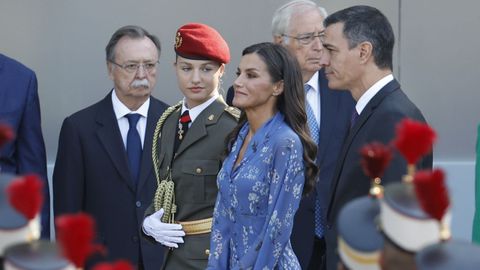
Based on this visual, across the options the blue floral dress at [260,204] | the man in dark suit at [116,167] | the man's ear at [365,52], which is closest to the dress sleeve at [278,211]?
the blue floral dress at [260,204]

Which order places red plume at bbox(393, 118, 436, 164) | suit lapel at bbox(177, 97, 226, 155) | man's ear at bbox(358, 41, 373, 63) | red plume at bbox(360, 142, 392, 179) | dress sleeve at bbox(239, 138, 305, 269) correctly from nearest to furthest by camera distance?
red plume at bbox(393, 118, 436, 164) → red plume at bbox(360, 142, 392, 179) → dress sleeve at bbox(239, 138, 305, 269) → man's ear at bbox(358, 41, 373, 63) → suit lapel at bbox(177, 97, 226, 155)

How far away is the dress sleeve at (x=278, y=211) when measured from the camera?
166 inches

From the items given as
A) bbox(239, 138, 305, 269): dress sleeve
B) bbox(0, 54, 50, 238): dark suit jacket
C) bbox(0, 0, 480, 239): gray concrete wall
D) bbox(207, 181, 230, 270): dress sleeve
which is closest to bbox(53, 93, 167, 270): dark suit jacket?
bbox(0, 54, 50, 238): dark suit jacket

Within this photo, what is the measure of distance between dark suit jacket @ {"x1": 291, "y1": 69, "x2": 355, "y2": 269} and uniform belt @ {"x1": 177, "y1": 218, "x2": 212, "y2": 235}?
21.3 inches

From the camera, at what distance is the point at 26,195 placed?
2.26 m

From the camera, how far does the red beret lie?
16.6ft

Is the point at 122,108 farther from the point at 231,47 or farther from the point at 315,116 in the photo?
the point at 231,47

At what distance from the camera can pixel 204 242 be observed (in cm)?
475

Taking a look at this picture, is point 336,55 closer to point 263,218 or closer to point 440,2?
point 263,218

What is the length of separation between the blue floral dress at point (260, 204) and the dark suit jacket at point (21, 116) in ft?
4.36

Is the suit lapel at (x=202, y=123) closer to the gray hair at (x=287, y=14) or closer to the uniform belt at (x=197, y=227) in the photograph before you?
the uniform belt at (x=197, y=227)

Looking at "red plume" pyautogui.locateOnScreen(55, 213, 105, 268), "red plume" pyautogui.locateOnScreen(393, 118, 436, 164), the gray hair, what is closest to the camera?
"red plume" pyautogui.locateOnScreen(55, 213, 105, 268)

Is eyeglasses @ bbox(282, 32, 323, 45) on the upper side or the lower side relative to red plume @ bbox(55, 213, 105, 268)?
lower

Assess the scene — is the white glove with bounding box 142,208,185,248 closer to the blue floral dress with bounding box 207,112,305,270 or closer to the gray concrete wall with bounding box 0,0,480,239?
the blue floral dress with bounding box 207,112,305,270
